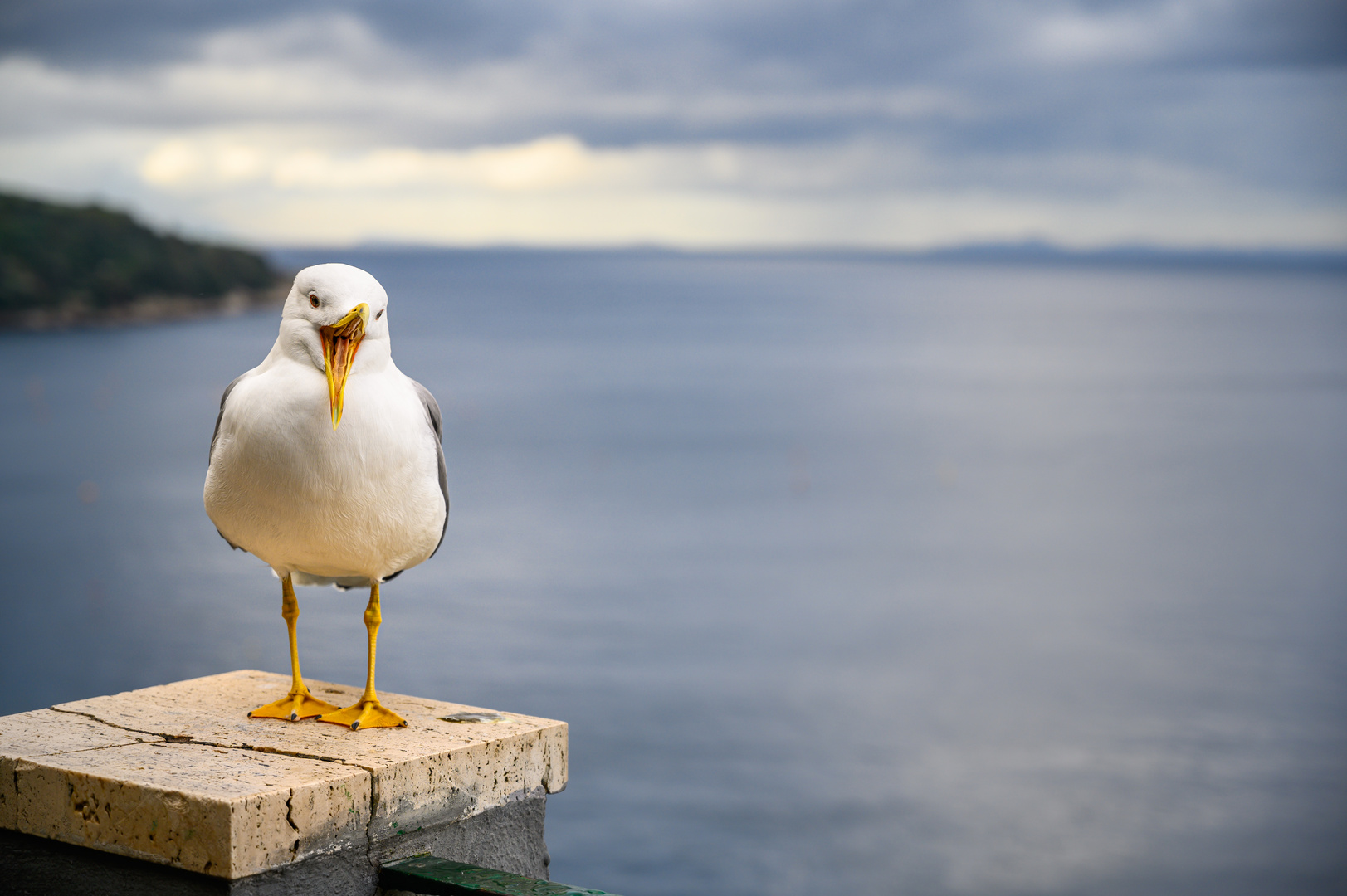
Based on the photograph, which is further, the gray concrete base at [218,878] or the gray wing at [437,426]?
the gray wing at [437,426]

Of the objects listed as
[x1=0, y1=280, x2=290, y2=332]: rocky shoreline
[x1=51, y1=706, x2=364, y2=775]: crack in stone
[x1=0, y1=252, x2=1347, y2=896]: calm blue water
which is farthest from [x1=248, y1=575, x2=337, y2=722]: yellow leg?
[x1=0, y1=280, x2=290, y2=332]: rocky shoreline

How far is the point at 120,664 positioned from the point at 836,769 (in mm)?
25226

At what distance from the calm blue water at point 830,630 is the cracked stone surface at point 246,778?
90.5 ft

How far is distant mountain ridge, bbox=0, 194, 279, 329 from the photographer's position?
106062mm

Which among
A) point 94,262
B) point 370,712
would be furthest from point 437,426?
point 94,262

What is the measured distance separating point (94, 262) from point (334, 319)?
389 feet

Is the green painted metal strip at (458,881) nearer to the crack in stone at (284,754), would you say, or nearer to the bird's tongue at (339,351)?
the crack in stone at (284,754)

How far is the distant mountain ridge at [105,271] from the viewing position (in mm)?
106062

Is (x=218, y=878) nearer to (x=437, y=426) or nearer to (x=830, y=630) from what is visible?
(x=437, y=426)

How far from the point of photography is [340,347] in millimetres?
3383

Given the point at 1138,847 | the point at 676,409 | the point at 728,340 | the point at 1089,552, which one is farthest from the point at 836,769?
the point at 728,340

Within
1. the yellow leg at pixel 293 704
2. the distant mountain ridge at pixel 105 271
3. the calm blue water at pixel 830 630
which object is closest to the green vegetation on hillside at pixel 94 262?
the distant mountain ridge at pixel 105 271

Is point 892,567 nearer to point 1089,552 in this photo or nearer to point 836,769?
point 1089,552

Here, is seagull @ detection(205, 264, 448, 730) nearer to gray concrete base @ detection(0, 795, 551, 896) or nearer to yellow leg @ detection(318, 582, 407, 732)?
yellow leg @ detection(318, 582, 407, 732)
